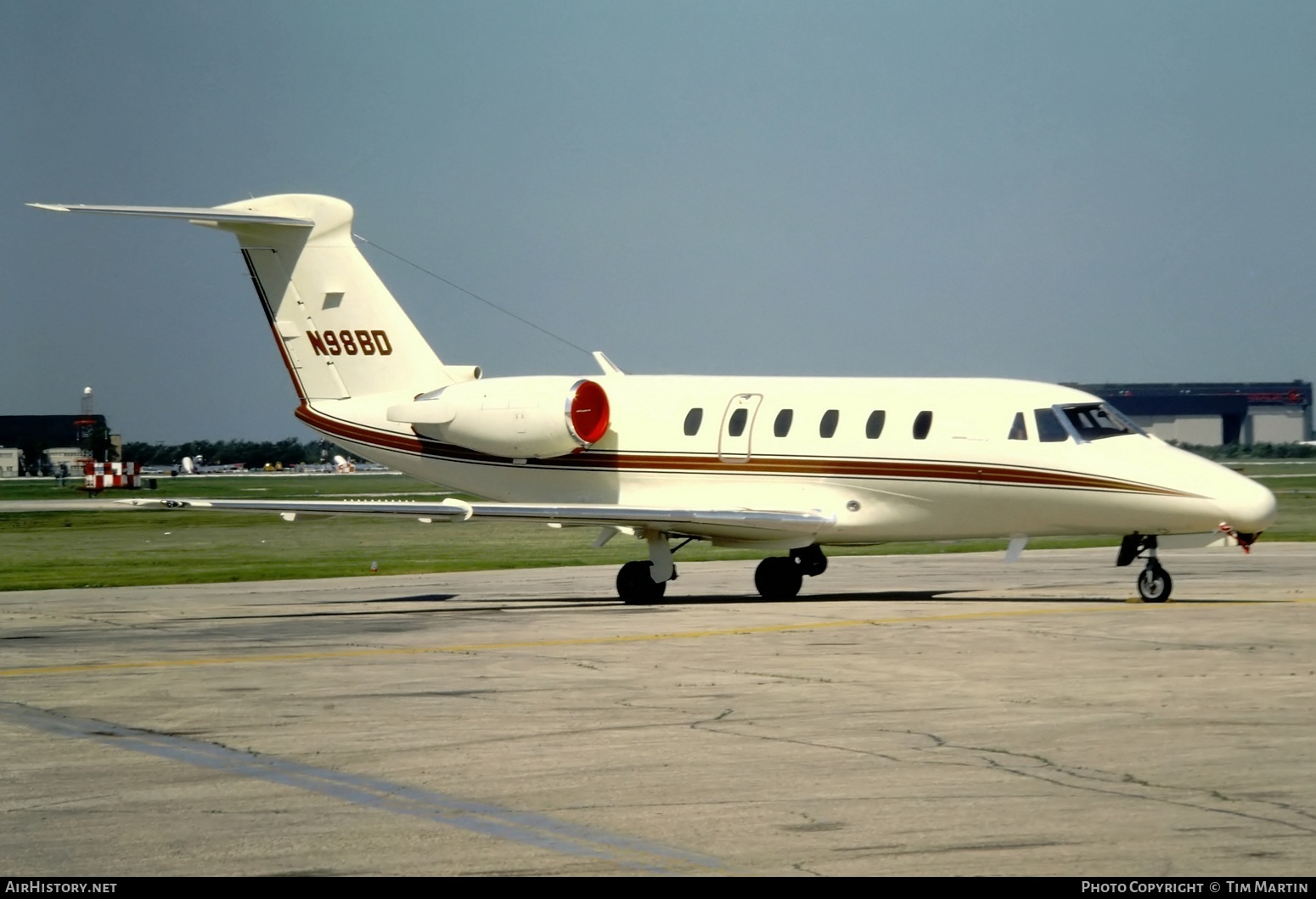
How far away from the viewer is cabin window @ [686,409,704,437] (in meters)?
23.5

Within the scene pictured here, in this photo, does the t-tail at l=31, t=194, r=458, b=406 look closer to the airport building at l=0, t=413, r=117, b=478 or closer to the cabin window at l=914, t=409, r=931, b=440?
the cabin window at l=914, t=409, r=931, b=440

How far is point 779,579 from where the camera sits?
23.4 meters

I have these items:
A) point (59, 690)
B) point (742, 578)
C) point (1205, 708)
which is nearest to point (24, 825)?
point (59, 690)

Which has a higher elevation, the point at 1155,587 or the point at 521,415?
the point at 521,415

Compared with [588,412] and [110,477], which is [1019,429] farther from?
[110,477]

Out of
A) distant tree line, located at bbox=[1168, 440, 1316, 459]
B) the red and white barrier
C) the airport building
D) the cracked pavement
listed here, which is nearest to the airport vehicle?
the cracked pavement

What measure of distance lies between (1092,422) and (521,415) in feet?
26.9

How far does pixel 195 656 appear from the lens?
628 inches

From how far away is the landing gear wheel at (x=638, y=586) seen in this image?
74.8ft

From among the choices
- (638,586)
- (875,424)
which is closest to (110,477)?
(638,586)

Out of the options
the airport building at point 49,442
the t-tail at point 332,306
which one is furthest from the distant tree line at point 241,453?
the t-tail at point 332,306

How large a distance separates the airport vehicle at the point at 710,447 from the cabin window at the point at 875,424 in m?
0.03
